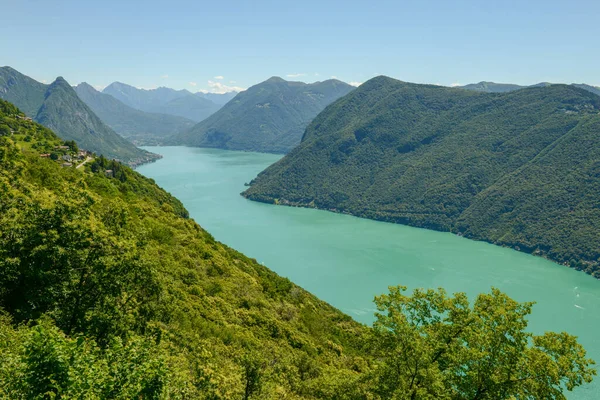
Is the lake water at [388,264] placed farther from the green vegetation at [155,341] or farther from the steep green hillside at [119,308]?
the green vegetation at [155,341]

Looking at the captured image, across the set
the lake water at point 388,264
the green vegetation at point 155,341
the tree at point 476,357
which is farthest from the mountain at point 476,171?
the green vegetation at point 155,341

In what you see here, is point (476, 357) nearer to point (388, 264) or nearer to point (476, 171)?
point (388, 264)

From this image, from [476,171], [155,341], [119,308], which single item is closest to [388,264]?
[476,171]

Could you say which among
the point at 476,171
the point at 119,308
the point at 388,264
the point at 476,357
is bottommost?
the point at 388,264

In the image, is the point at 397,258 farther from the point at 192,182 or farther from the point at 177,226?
the point at 192,182

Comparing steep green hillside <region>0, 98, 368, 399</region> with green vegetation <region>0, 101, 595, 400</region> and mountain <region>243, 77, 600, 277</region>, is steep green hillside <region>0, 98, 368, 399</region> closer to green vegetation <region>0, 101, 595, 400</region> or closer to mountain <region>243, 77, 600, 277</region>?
green vegetation <region>0, 101, 595, 400</region>

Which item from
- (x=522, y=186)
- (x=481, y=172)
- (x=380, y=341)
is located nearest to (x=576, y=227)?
(x=522, y=186)
